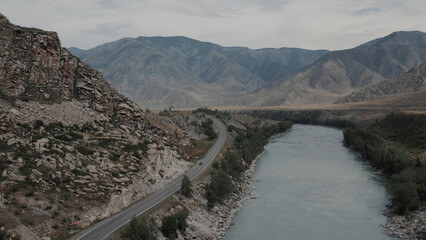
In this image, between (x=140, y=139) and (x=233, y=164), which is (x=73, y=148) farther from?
(x=233, y=164)

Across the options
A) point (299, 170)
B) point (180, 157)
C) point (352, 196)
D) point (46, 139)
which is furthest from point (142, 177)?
point (299, 170)

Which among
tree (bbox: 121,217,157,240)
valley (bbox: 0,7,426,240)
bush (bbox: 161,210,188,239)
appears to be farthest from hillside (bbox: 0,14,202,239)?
bush (bbox: 161,210,188,239)

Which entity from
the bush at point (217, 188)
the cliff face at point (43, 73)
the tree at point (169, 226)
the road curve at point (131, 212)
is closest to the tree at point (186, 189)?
the road curve at point (131, 212)

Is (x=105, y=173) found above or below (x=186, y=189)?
above

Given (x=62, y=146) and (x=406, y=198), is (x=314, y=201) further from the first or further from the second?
(x=62, y=146)

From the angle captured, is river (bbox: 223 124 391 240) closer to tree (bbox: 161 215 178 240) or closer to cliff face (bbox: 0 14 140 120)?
tree (bbox: 161 215 178 240)

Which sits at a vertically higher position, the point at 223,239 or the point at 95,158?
the point at 95,158

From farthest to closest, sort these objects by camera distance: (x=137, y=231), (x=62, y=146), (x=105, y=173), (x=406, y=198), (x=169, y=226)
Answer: (x=406, y=198) < (x=105, y=173) < (x=62, y=146) < (x=169, y=226) < (x=137, y=231)

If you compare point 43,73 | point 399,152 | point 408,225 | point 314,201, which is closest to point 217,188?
point 314,201
